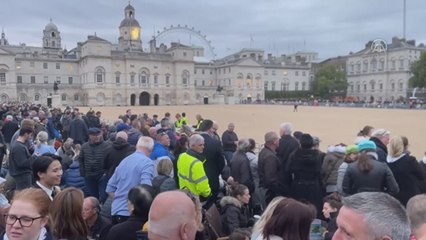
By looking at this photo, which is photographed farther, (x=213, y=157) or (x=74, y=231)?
(x=213, y=157)

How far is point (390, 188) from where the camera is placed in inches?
211

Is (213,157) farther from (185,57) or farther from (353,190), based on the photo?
(185,57)

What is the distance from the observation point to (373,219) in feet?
6.77

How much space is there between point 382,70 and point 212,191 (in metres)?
95.2

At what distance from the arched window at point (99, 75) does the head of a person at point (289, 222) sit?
7679cm

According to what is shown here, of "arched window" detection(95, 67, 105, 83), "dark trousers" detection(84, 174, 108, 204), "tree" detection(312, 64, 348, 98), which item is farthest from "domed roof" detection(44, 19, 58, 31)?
"dark trousers" detection(84, 174, 108, 204)

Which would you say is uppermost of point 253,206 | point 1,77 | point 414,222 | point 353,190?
point 1,77

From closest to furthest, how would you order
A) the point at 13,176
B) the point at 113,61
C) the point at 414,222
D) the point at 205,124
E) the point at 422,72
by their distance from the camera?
1. the point at 414,222
2. the point at 13,176
3. the point at 205,124
4. the point at 422,72
5. the point at 113,61

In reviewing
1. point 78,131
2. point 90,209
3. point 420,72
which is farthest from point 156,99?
point 90,209

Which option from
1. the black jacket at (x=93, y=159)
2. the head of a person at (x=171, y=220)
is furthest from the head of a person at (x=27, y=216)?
the black jacket at (x=93, y=159)

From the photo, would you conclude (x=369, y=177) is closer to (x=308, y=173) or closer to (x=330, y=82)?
(x=308, y=173)

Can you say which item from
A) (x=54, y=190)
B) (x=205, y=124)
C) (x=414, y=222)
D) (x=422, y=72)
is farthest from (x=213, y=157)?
(x=422, y=72)

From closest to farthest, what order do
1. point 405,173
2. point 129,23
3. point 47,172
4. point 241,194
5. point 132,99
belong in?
point 47,172
point 241,194
point 405,173
point 132,99
point 129,23

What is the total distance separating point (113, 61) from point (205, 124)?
73.6m
